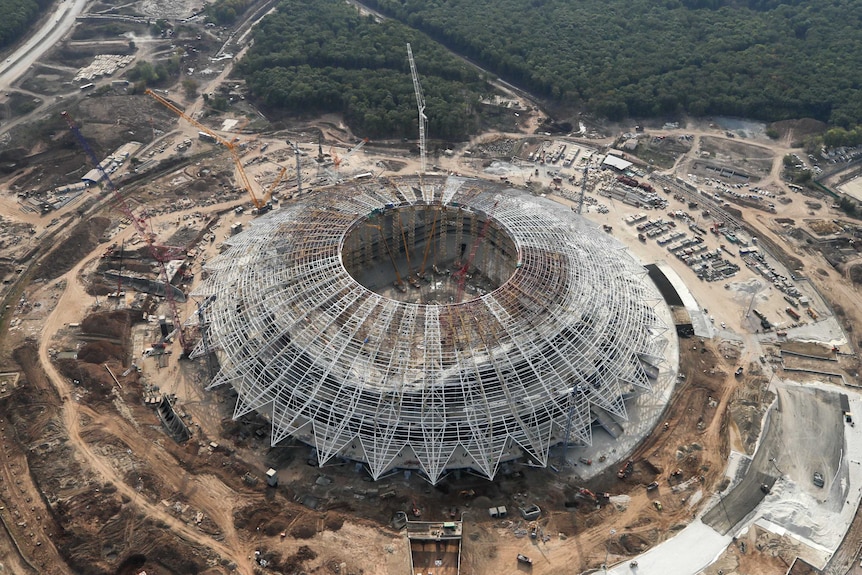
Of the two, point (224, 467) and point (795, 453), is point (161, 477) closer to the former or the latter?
point (224, 467)

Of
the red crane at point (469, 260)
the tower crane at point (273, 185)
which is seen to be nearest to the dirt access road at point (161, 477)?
the red crane at point (469, 260)

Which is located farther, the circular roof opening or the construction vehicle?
the circular roof opening

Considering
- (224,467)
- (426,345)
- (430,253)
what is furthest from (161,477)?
(430,253)

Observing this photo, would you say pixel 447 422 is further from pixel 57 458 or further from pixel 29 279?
pixel 29 279

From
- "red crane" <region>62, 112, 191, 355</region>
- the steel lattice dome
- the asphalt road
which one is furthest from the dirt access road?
the asphalt road

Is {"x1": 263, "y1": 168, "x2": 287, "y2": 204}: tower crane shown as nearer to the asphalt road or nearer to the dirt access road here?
the dirt access road
